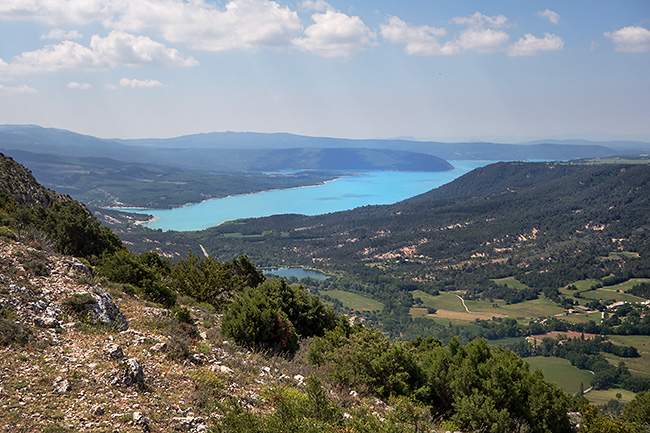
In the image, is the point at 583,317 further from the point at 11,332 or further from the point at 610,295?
the point at 11,332

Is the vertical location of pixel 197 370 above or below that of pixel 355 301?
above

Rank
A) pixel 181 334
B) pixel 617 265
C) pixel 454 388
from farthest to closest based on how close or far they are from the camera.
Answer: pixel 617 265 → pixel 454 388 → pixel 181 334

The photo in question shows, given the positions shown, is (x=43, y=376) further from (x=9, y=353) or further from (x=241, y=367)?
(x=241, y=367)

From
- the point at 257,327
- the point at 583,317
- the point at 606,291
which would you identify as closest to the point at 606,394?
the point at 583,317

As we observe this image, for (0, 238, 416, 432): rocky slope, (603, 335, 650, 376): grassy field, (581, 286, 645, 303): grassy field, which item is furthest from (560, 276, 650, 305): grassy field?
(0, 238, 416, 432): rocky slope

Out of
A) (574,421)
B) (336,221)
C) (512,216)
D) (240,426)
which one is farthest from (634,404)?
(336,221)

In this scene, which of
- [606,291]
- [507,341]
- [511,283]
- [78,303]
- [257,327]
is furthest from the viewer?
[511,283]

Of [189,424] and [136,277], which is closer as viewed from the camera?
[189,424]

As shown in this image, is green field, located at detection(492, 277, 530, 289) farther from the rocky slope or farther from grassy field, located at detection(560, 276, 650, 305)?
the rocky slope
